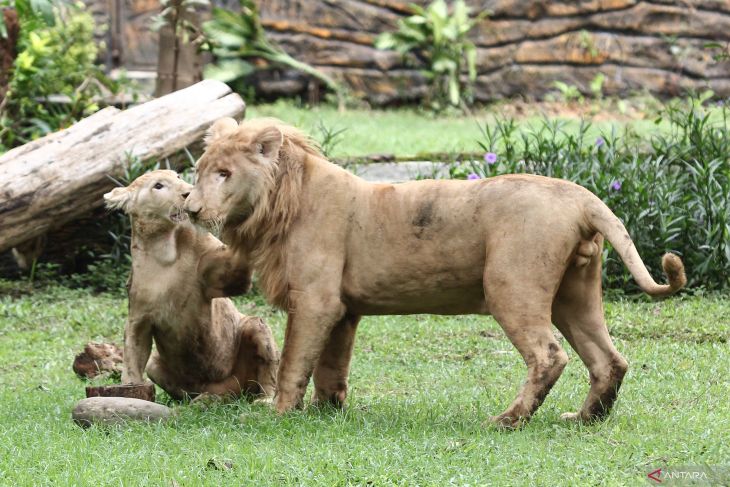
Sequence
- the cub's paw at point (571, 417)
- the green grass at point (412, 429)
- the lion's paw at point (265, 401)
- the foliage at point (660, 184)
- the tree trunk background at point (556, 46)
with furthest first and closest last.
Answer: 1. the tree trunk background at point (556, 46)
2. the foliage at point (660, 184)
3. the lion's paw at point (265, 401)
4. the cub's paw at point (571, 417)
5. the green grass at point (412, 429)

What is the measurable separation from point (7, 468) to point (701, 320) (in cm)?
518

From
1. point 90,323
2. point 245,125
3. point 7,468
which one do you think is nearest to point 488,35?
point 90,323

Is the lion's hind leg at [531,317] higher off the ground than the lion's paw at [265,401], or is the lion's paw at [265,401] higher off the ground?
the lion's hind leg at [531,317]

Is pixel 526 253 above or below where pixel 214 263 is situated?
above

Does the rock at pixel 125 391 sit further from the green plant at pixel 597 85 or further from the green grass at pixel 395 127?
the green plant at pixel 597 85

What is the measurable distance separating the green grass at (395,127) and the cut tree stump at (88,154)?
181cm

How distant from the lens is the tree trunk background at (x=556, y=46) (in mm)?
16734

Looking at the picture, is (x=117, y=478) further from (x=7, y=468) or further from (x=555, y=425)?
(x=555, y=425)

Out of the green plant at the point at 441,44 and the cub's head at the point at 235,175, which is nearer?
the cub's head at the point at 235,175

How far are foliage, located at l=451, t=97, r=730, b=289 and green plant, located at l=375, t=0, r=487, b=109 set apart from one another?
21.1ft

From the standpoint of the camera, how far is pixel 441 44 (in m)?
16.2

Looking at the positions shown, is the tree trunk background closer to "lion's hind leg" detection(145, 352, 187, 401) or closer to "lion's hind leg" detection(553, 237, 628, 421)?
"lion's hind leg" detection(145, 352, 187, 401)

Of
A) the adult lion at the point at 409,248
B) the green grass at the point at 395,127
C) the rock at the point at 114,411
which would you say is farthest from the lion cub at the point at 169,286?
the green grass at the point at 395,127

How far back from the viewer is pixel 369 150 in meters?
12.3
